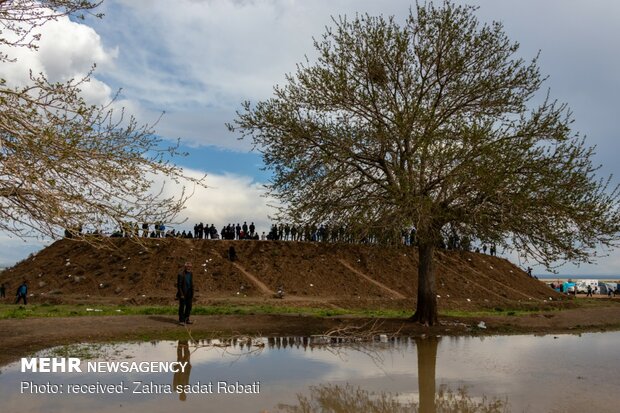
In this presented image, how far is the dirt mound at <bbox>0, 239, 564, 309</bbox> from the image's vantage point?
1537 inches

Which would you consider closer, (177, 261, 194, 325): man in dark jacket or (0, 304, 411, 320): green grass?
(177, 261, 194, 325): man in dark jacket

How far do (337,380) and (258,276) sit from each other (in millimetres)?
32463

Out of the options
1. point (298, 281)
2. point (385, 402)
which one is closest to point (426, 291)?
point (385, 402)

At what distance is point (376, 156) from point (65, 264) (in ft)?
111

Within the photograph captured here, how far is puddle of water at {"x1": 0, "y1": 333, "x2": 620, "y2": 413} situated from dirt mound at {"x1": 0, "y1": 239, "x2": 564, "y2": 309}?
799 inches

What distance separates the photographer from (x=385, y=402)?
30.8 ft

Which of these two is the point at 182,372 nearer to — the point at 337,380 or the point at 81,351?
the point at 337,380

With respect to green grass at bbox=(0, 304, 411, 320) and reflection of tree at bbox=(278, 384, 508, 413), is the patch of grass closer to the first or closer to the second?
reflection of tree at bbox=(278, 384, 508, 413)

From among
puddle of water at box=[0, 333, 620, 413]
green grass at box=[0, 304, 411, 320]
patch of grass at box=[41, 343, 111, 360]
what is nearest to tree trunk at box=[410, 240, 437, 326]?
green grass at box=[0, 304, 411, 320]

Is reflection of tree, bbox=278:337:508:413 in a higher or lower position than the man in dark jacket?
lower

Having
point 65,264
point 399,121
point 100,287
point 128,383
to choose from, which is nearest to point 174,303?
point 100,287

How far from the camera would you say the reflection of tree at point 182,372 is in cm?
1037

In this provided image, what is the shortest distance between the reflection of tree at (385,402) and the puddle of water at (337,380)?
0.02m

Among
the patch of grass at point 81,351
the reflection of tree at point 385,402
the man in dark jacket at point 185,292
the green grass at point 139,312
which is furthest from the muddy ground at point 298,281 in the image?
the reflection of tree at point 385,402
